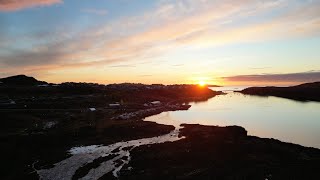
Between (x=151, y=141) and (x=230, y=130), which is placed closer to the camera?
(x=151, y=141)

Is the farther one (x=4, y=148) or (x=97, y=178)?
(x=4, y=148)

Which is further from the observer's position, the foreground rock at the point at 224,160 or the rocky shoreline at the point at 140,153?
the rocky shoreline at the point at 140,153

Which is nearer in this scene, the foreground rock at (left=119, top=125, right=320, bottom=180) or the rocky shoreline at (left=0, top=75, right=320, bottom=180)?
the foreground rock at (left=119, top=125, right=320, bottom=180)

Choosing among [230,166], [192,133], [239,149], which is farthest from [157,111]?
[230,166]

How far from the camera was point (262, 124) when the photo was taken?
84.4 meters

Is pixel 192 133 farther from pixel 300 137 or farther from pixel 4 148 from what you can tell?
pixel 4 148

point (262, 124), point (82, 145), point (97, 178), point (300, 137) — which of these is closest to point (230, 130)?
point (300, 137)

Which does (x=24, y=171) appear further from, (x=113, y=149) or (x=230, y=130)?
(x=230, y=130)

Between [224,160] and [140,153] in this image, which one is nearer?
[224,160]

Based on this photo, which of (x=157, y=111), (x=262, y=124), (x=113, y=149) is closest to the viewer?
(x=113, y=149)

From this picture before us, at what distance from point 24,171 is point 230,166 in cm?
2651

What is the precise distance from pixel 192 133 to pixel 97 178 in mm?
31654

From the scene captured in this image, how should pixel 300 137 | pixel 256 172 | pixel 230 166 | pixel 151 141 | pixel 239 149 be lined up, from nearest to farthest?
pixel 256 172 → pixel 230 166 → pixel 239 149 → pixel 151 141 → pixel 300 137

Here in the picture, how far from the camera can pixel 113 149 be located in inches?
2064
